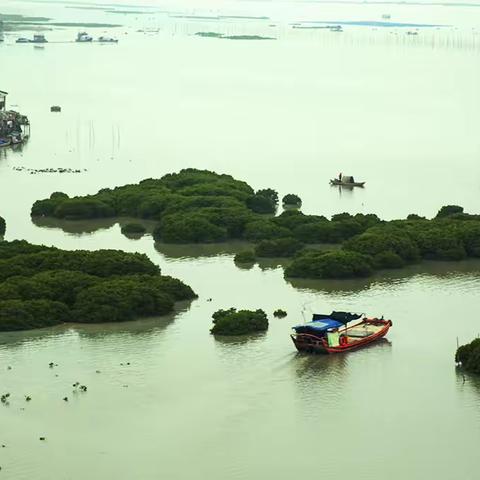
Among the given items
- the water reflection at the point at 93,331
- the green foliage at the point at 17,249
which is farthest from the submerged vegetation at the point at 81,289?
the green foliage at the point at 17,249

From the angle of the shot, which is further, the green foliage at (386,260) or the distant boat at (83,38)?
the distant boat at (83,38)

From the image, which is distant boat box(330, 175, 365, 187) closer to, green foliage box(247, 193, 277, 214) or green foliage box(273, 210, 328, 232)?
green foliage box(247, 193, 277, 214)

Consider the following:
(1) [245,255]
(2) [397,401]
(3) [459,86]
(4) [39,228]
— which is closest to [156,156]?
(4) [39,228]

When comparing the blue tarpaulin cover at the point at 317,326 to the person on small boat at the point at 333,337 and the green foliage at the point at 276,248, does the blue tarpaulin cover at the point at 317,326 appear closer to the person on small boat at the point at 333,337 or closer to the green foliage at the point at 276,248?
the person on small boat at the point at 333,337

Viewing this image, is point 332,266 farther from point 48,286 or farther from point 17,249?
point 17,249

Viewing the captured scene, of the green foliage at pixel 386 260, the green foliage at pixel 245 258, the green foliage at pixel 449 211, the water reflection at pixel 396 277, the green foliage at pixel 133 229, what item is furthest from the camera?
the green foliage at pixel 449 211

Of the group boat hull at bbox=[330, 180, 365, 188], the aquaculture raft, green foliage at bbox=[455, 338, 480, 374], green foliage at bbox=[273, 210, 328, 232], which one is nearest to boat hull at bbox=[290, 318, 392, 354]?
green foliage at bbox=[455, 338, 480, 374]

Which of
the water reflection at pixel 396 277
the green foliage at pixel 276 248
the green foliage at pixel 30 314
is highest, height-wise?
the green foliage at pixel 276 248
